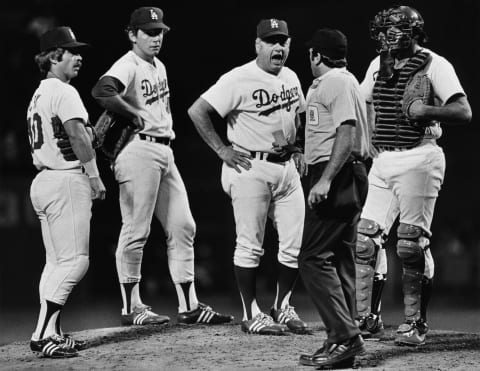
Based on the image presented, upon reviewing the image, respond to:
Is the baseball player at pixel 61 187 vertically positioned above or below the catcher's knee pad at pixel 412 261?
above

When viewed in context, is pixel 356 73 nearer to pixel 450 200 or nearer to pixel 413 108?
pixel 450 200

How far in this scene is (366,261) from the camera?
662cm

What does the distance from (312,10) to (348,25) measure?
27.4 inches

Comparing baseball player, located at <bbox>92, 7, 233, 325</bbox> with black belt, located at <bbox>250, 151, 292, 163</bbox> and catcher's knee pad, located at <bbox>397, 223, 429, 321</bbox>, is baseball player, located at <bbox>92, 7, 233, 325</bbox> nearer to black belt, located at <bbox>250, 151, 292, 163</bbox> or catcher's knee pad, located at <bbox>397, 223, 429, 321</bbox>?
black belt, located at <bbox>250, 151, 292, 163</bbox>

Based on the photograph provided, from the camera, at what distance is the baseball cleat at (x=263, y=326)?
667cm

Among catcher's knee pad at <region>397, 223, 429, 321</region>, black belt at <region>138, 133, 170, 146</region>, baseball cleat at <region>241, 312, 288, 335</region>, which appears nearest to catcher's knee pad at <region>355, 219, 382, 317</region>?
catcher's knee pad at <region>397, 223, 429, 321</region>

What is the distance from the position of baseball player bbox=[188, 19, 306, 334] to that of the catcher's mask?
715 mm

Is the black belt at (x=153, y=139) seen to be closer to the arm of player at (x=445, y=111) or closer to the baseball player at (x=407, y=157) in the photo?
the baseball player at (x=407, y=157)

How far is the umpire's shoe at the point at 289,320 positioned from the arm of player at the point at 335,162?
155 centimetres

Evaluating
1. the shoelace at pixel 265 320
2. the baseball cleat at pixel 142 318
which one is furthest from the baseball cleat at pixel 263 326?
the baseball cleat at pixel 142 318

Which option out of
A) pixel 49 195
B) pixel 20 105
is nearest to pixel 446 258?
pixel 20 105

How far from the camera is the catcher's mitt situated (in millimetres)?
7090

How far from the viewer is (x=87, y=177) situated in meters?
6.39

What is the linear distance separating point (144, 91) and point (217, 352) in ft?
7.01
